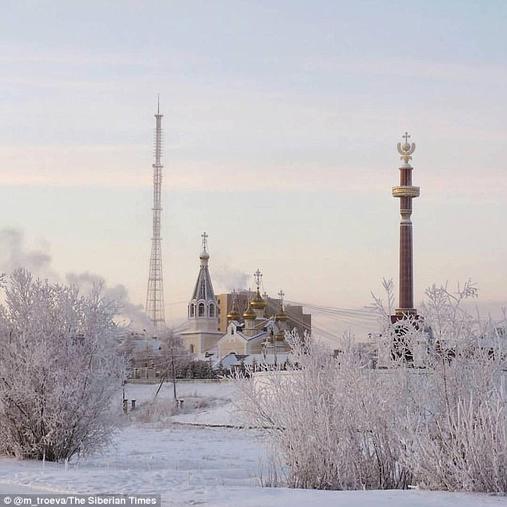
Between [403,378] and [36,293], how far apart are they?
825cm

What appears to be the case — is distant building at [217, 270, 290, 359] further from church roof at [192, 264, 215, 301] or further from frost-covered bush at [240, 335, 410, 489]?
frost-covered bush at [240, 335, 410, 489]

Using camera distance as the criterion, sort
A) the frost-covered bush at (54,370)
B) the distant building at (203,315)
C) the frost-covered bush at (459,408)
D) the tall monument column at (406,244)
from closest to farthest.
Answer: the frost-covered bush at (459,408) → the frost-covered bush at (54,370) → the tall monument column at (406,244) → the distant building at (203,315)

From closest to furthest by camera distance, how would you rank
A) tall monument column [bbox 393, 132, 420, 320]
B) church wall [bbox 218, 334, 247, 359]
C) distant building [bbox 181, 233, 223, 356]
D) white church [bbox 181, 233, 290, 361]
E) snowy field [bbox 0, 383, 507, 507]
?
snowy field [bbox 0, 383, 507, 507] → tall monument column [bbox 393, 132, 420, 320] → white church [bbox 181, 233, 290, 361] → church wall [bbox 218, 334, 247, 359] → distant building [bbox 181, 233, 223, 356]

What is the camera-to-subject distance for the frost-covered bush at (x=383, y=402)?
1477 cm

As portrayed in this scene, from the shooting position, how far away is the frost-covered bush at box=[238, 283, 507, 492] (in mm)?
14773

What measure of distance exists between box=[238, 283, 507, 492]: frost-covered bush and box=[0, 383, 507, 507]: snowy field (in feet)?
2.91

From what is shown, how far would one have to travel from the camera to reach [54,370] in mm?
19828

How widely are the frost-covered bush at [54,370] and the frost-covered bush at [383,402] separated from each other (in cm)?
490

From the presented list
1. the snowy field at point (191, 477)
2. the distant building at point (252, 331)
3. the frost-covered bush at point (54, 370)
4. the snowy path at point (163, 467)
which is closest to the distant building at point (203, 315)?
the distant building at point (252, 331)

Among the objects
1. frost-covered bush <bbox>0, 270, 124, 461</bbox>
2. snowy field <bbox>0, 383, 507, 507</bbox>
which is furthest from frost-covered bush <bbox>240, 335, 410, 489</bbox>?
frost-covered bush <bbox>0, 270, 124, 461</bbox>

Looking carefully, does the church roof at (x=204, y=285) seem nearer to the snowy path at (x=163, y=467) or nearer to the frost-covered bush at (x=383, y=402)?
the snowy path at (x=163, y=467)

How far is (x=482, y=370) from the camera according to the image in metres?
15.2

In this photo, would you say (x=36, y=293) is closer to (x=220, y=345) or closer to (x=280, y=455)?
(x=280, y=455)

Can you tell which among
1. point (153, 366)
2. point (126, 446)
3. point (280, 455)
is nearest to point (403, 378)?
point (280, 455)
